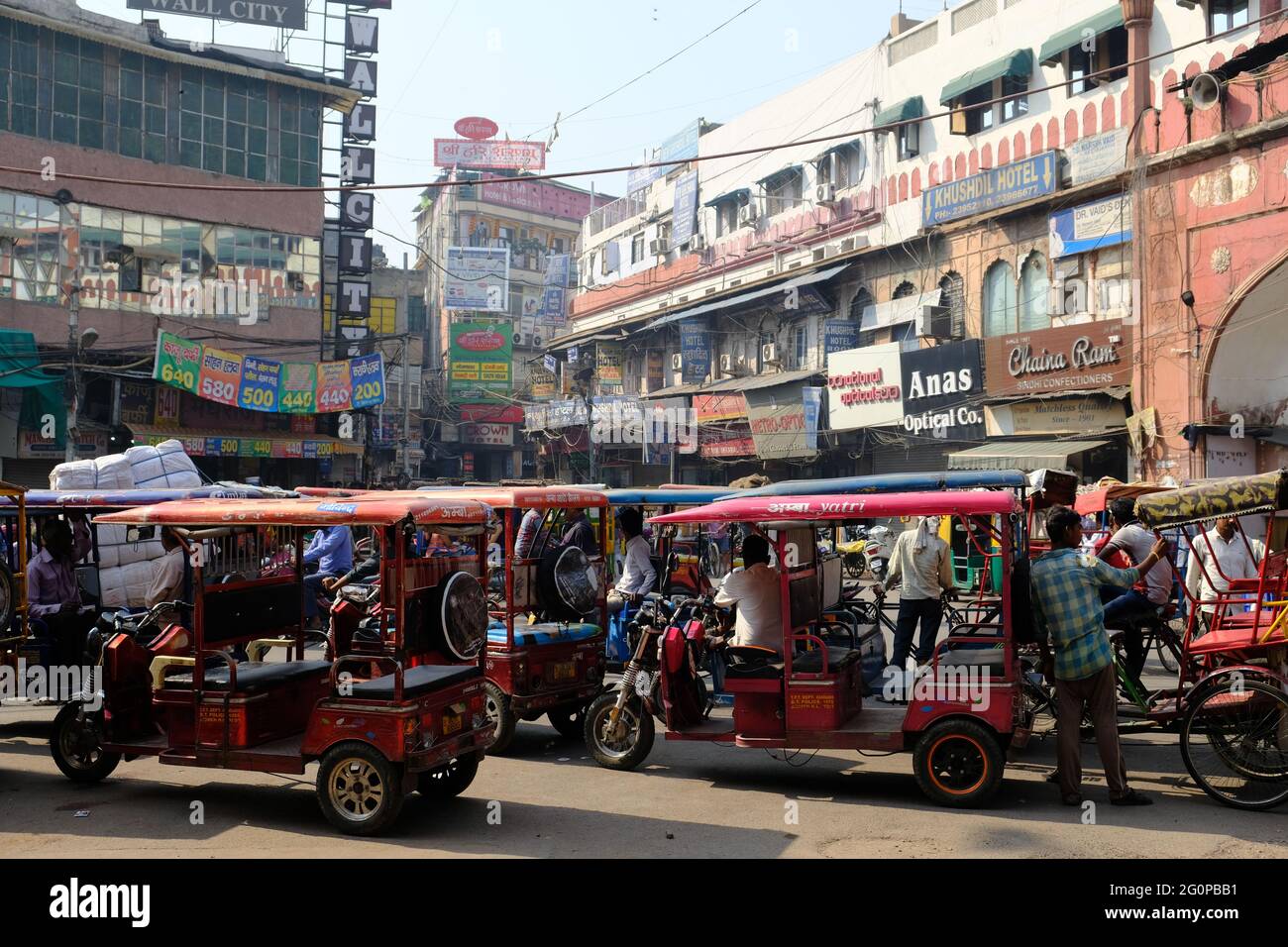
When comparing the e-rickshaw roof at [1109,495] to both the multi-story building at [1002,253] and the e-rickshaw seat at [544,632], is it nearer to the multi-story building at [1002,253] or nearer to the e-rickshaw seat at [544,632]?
the multi-story building at [1002,253]

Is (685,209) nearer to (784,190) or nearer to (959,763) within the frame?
(784,190)

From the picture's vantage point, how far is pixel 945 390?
2612 cm

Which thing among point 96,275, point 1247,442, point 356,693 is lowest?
point 356,693

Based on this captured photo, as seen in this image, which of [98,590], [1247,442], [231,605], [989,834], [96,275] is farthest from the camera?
[96,275]

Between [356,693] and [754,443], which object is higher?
[754,443]

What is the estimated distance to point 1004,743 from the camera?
7324mm

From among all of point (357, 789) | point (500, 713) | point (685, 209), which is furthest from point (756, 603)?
point (685, 209)

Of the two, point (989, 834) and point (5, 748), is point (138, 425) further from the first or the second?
point (989, 834)

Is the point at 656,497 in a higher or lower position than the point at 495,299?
lower

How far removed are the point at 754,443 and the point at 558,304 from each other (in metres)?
22.6

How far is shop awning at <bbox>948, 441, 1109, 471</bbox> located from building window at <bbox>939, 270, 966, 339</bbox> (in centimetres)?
307

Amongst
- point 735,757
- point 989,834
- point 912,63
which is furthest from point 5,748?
point 912,63

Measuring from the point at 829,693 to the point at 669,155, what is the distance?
37.0 meters

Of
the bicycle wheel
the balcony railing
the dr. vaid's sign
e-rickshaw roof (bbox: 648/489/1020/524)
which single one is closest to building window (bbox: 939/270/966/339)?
the balcony railing
